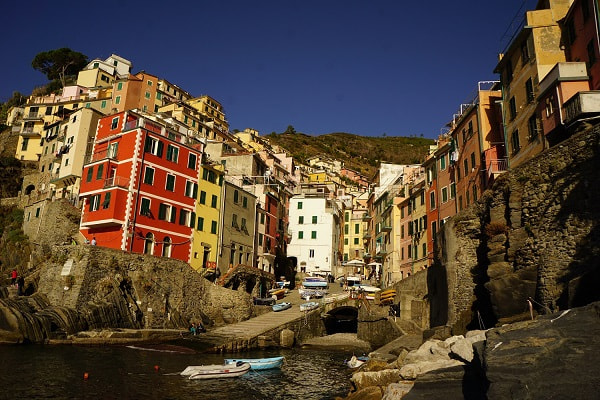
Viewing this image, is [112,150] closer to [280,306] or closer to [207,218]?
[207,218]

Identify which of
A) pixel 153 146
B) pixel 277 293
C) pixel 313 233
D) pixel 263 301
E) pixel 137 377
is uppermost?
pixel 153 146

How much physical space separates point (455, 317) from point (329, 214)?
54.2m

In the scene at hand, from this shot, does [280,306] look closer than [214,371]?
No

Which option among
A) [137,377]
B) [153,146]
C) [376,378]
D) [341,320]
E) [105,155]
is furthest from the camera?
[341,320]

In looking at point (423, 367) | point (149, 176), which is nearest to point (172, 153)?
point (149, 176)

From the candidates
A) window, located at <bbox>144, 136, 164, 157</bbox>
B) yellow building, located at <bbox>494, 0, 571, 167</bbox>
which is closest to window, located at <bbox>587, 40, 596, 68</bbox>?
yellow building, located at <bbox>494, 0, 571, 167</bbox>

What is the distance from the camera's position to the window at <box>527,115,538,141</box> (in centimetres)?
3295

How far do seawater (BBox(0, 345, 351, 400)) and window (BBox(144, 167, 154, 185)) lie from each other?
19.4 m

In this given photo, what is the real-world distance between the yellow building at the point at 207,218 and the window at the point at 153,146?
5.70 meters

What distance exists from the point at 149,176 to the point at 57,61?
297 ft

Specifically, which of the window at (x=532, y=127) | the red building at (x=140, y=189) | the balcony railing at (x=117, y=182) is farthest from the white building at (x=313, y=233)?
the window at (x=532, y=127)

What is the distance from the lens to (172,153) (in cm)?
5278

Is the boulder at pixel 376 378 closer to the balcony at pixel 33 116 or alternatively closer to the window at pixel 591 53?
the window at pixel 591 53

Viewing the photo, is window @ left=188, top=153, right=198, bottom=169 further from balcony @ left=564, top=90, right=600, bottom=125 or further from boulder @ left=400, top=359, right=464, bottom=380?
balcony @ left=564, top=90, right=600, bottom=125
